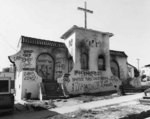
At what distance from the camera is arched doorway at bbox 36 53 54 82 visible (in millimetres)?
17750

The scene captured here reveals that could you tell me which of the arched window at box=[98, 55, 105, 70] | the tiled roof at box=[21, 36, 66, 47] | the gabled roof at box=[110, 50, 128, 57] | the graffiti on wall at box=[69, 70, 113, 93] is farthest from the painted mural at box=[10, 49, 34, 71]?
the gabled roof at box=[110, 50, 128, 57]

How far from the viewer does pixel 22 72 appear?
15.7 meters

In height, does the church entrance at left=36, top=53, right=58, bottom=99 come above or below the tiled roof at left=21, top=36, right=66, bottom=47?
below

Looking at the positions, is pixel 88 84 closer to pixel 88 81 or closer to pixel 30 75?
pixel 88 81

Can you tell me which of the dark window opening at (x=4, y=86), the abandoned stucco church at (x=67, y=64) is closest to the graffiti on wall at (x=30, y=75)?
the abandoned stucco church at (x=67, y=64)

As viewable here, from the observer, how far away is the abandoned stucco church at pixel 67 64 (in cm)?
1588

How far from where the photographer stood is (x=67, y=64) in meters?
18.8

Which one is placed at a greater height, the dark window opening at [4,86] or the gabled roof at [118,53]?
the gabled roof at [118,53]

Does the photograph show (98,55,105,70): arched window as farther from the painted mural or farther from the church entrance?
the painted mural

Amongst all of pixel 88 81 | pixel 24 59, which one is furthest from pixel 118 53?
pixel 24 59

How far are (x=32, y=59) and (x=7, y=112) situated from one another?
26.1 ft

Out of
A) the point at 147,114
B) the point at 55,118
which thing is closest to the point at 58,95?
the point at 55,118

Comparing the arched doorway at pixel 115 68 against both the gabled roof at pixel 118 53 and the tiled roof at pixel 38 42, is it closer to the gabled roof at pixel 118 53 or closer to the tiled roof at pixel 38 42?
the gabled roof at pixel 118 53

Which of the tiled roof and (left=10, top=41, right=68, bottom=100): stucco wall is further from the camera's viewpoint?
the tiled roof
